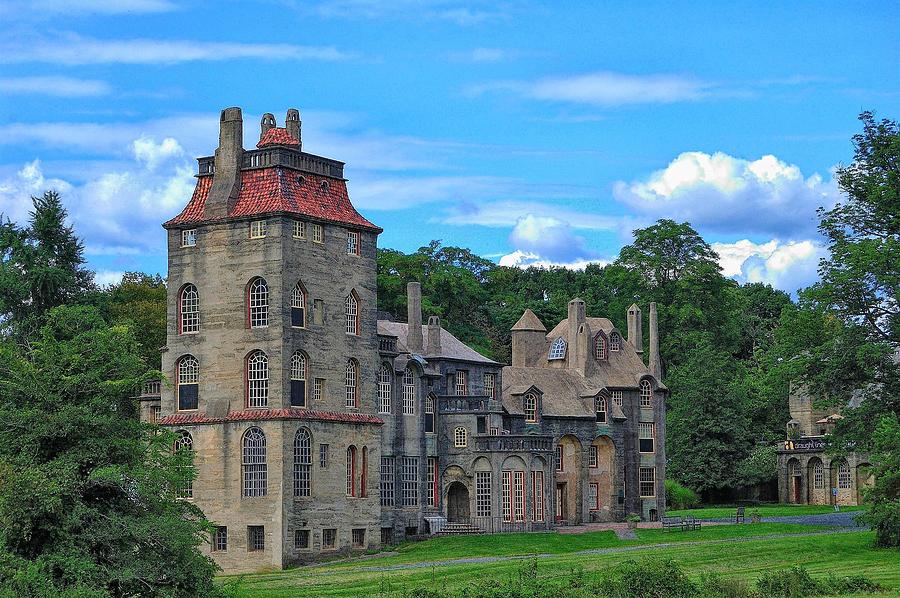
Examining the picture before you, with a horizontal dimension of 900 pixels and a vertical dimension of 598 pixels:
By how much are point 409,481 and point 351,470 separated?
6.45 metres

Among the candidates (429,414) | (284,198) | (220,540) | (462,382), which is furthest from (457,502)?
(284,198)

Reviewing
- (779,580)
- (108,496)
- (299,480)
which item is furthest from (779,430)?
(108,496)

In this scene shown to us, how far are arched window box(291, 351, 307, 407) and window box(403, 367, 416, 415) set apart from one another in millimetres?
8372

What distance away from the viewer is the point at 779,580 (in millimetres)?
40594

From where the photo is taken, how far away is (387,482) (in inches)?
2539

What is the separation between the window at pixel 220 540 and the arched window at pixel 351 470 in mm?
5576

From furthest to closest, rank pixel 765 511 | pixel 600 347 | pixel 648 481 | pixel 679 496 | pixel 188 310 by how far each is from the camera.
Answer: pixel 679 496 < pixel 765 511 < pixel 600 347 < pixel 648 481 < pixel 188 310

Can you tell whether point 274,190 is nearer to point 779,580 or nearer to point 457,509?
point 457,509

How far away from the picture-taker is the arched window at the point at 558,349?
79875mm

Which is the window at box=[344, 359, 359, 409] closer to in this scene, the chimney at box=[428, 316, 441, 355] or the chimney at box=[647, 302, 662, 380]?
the chimney at box=[428, 316, 441, 355]

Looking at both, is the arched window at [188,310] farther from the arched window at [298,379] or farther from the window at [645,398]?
the window at [645,398]

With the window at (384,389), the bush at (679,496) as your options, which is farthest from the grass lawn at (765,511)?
the window at (384,389)

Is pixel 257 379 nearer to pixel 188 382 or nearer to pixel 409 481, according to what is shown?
pixel 188 382

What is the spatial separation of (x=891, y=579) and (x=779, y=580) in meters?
5.28
